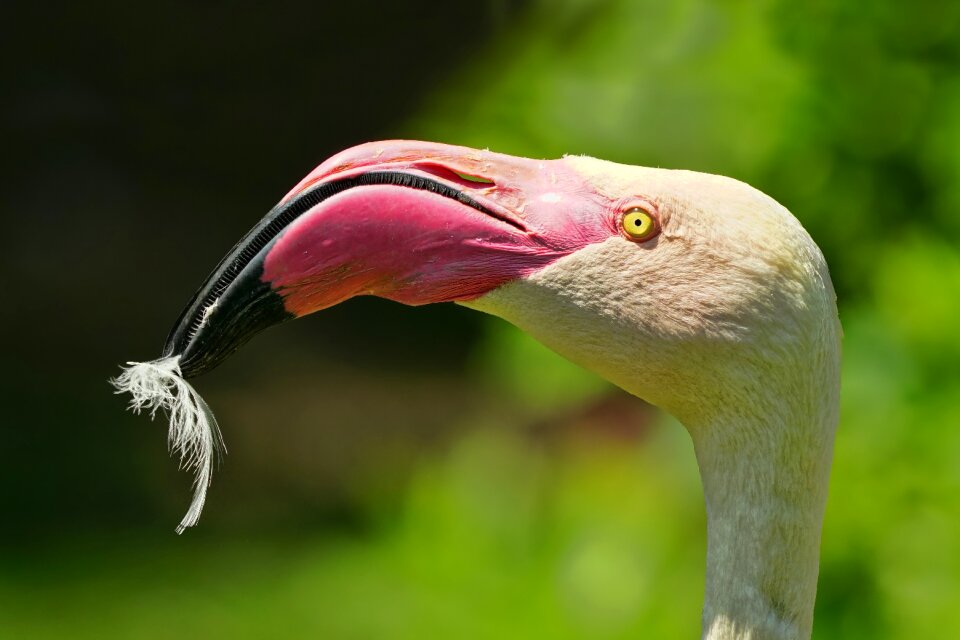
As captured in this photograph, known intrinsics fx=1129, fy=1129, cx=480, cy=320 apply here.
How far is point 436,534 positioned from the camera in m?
3.83

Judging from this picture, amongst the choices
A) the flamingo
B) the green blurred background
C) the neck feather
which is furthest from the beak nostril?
the green blurred background

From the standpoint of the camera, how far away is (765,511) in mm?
1137

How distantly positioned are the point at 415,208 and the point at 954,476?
1618mm

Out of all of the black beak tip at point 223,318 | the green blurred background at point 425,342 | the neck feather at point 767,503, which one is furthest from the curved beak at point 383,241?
the green blurred background at point 425,342

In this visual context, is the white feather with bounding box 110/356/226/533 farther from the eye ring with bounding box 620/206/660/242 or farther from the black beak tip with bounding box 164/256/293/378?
the eye ring with bounding box 620/206/660/242

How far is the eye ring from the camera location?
1093mm

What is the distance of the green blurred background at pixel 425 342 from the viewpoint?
2.43m

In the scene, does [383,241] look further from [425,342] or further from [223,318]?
[425,342]

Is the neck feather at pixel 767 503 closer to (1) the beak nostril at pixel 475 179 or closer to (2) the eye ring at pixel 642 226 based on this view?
(2) the eye ring at pixel 642 226

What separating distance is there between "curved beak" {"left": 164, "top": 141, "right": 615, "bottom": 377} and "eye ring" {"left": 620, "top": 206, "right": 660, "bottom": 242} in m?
0.02

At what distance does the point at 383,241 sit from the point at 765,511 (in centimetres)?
47

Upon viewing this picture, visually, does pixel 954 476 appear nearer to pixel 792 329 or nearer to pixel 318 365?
pixel 792 329

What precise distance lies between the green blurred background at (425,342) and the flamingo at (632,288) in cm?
128

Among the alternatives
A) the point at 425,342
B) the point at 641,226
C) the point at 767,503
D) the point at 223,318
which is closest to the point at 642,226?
the point at 641,226
